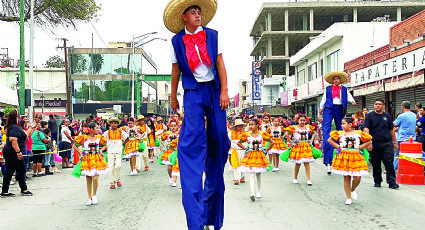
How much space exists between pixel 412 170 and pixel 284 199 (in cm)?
408

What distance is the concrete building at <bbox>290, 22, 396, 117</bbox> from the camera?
93.6ft

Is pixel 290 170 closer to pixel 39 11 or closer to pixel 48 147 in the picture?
pixel 48 147

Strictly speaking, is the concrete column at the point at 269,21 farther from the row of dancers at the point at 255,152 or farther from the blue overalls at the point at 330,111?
the row of dancers at the point at 255,152

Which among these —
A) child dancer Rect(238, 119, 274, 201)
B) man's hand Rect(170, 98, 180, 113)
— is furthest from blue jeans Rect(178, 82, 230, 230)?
child dancer Rect(238, 119, 274, 201)

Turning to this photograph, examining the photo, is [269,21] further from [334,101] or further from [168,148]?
[168,148]

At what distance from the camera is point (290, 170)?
13555 mm

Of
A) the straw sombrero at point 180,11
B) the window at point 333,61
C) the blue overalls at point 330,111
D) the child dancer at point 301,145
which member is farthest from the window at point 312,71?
the straw sombrero at point 180,11

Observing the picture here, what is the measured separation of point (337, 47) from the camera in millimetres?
30156

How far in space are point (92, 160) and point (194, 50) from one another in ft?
16.0

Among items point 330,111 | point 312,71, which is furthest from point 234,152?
point 312,71

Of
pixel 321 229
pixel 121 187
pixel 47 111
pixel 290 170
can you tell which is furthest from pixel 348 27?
pixel 47 111

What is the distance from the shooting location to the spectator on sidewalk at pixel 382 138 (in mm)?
9461

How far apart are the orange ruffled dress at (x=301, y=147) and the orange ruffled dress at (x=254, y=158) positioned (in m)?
1.60

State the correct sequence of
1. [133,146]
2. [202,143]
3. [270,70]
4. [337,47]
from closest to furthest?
[202,143]
[133,146]
[337,47]
[270,70]
